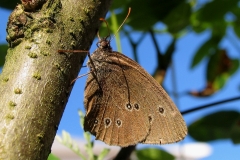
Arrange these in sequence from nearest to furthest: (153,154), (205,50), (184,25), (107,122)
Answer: (107,122)
(153,154)
(184,25)
(205,50)

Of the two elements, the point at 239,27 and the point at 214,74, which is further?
the point at 214,74

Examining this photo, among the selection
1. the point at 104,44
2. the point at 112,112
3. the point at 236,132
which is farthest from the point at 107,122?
the point at 236,132

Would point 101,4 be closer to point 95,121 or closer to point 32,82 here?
point 32,82

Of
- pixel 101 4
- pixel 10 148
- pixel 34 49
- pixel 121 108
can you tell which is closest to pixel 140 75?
pixel 121 108

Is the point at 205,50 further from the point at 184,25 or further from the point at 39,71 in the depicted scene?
the point at 39,71

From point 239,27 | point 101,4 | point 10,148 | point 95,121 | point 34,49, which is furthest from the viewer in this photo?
point 239,27

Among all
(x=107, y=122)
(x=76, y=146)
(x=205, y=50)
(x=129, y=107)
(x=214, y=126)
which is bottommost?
(x=76, y=146)
